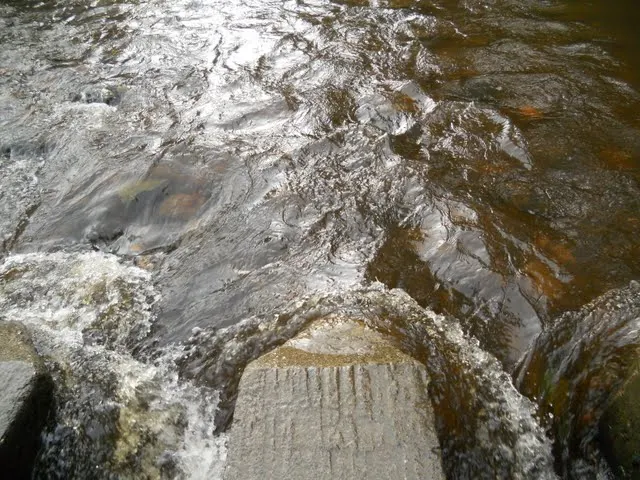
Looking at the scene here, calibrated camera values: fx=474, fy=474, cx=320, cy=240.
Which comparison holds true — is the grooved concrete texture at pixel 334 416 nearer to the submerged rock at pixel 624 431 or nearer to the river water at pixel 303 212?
the river water at pixel 303 212

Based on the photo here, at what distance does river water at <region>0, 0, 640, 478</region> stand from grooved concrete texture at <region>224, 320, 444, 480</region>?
0.31 m

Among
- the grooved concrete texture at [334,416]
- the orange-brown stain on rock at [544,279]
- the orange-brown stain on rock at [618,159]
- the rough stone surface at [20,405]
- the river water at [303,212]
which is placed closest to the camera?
the grooved concrete texture at [334,416]

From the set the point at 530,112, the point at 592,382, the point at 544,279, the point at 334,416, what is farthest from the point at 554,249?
the point at 334,416

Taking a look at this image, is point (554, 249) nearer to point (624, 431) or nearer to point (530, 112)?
point (624, 431)

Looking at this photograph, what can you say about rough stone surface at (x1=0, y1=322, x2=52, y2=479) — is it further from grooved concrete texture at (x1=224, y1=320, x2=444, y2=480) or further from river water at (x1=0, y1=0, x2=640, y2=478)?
grooved concrete texture at (x1=224, y1=320, x2=444, y2=480)

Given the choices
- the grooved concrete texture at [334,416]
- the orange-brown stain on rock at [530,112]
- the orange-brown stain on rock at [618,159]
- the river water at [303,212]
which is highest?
the orange-brown stain on rock at [530,112]

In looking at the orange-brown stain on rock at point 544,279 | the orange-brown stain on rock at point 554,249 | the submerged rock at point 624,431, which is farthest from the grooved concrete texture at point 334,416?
the orange-brown stain on rock at point 554,249

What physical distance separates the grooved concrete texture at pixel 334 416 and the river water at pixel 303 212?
0.31 metres

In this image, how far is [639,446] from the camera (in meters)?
2.18

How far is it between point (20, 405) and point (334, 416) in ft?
5.19

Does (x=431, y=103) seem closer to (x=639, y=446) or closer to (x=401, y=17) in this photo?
(x=401, y=17)

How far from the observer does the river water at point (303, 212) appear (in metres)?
2.70

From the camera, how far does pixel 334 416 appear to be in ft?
7.64

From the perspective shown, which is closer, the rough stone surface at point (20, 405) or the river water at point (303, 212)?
the rough stone surface at point (20, 405)
